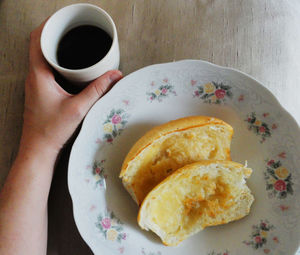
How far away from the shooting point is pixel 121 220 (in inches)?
32.9

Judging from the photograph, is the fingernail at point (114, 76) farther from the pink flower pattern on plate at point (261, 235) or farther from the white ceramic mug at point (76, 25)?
the pink flower pattern on plate at point (261, 235)

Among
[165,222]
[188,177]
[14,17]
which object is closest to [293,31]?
[188,177]

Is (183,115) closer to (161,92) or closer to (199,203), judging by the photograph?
(161,92)

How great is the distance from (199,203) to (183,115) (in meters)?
0.23

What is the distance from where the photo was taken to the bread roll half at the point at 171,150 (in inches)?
31.2

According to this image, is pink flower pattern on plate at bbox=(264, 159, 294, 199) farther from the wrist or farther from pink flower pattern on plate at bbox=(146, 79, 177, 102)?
the wrist

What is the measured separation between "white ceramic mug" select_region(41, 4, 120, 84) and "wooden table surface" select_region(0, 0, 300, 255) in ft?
0.56

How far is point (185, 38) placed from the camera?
1.00 metres

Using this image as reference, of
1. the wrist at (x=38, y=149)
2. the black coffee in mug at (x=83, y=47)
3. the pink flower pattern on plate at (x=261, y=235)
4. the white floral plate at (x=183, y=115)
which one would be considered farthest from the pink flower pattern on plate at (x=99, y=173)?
the pink flower pattern on plate at (x=261, y=235)

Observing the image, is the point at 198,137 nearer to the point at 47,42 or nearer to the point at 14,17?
the point at 47,42

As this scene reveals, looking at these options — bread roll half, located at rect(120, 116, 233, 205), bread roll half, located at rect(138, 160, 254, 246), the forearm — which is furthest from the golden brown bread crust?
the forearm

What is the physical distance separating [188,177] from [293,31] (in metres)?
0.59

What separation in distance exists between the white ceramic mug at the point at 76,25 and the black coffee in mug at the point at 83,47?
0.4 inches

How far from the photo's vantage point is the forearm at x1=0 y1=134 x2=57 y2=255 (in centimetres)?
82
